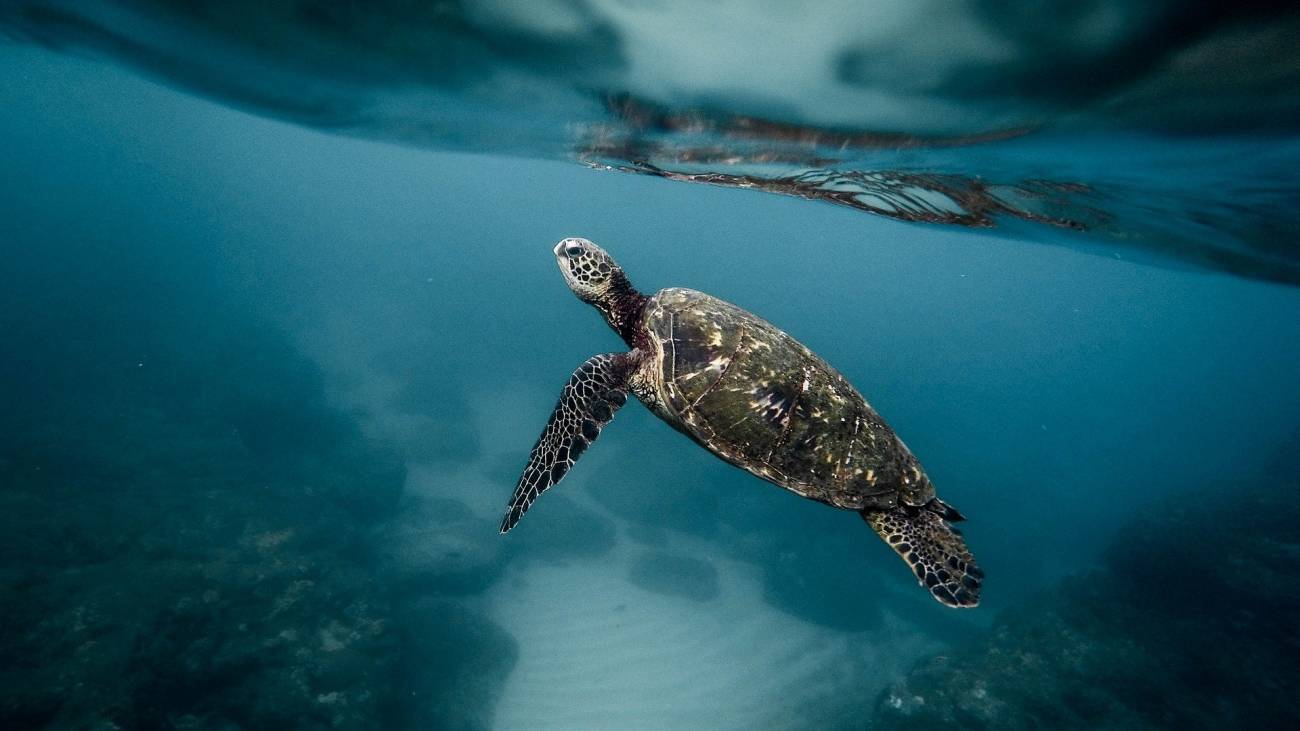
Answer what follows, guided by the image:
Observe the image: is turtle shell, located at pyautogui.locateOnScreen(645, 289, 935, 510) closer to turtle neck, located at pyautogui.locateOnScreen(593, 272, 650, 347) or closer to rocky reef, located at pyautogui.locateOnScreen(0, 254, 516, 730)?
turtle neck, located at pyautogui.locateOnScreen(593, 272, 650, 347)

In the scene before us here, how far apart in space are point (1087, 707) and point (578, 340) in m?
46.5

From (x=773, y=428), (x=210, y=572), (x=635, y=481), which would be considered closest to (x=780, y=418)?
(x=773, y=428)

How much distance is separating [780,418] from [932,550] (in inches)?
79.2

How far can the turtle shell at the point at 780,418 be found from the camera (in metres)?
4.47

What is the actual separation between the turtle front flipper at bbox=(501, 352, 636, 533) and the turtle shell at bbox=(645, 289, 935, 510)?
621mm

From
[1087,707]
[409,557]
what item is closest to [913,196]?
[1087,707]

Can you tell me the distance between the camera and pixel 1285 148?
6.18 m

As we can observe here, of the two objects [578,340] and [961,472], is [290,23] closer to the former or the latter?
[961,472]

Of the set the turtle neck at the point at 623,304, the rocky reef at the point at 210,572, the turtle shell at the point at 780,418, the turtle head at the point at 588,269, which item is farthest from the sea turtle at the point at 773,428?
the rocky reef at the point at 210,572

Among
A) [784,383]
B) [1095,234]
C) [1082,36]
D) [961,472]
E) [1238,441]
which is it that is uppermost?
[1082,36]

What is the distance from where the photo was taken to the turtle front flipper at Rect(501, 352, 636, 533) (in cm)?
458

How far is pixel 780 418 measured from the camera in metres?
4.48

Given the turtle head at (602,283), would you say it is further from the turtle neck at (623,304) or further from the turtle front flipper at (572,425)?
the turtle front flipper at (572,425)

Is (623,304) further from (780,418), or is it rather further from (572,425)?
(780,418)
